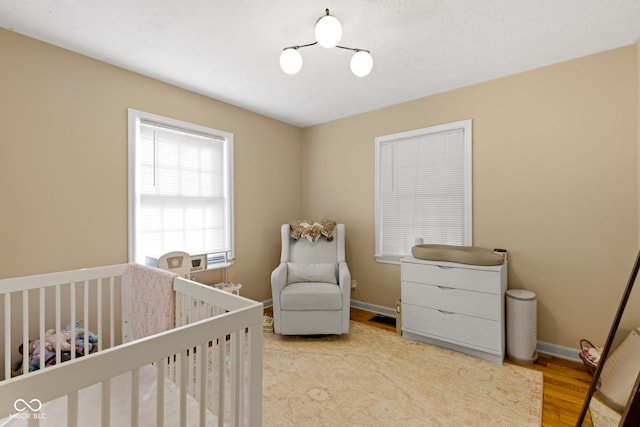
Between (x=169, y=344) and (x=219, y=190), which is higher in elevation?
(x=219, y=190)

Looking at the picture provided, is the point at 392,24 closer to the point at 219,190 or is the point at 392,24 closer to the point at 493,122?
the point at 493,122

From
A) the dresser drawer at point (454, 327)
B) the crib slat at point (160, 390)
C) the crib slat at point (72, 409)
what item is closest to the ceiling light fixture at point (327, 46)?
the crib slat at point (160, 390)

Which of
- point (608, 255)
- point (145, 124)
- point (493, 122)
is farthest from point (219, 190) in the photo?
point (608, 255)

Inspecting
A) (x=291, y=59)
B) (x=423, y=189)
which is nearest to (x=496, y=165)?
(x=423, y=189)

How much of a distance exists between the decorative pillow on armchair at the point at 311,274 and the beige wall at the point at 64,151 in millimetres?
1503

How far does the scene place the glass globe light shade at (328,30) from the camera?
5.23 ft

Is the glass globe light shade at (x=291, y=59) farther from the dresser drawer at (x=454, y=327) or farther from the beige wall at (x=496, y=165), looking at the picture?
the dresser drawer at (x=454, y=327)

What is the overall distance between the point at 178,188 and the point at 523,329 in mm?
3221

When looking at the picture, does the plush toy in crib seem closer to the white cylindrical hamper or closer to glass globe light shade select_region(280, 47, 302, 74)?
glass globe light shade select_region(280, 47, 302, 74)

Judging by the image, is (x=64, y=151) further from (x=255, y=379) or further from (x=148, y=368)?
(x=255, y=379)

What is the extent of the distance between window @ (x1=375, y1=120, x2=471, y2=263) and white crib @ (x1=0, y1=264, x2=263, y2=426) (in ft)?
7.63

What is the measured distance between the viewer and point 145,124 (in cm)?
257

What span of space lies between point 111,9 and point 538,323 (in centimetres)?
381

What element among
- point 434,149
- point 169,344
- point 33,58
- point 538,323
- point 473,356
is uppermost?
point 33,58
